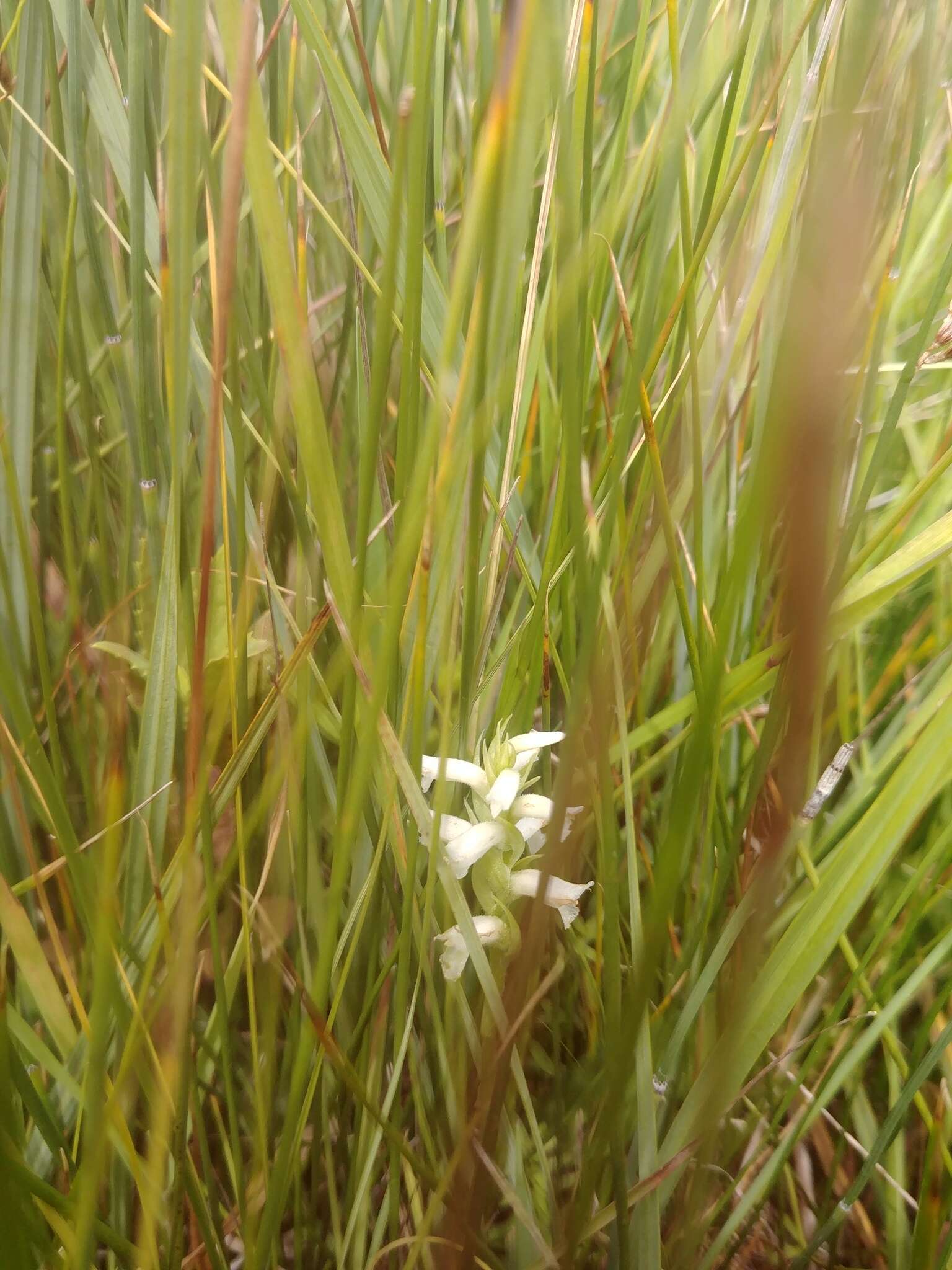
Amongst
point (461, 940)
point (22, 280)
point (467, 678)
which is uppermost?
point (22, 280)

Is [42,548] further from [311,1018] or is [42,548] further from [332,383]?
[311,1018]

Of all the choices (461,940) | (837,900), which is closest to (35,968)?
(461,940)

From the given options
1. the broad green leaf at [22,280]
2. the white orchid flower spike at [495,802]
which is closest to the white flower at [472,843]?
the white orchid flower spike at [495,802]

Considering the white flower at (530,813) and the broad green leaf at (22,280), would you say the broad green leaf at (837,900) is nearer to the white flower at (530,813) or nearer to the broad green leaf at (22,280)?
the white flower at (530,813)

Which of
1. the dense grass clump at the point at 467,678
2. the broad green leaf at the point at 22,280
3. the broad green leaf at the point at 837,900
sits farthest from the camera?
the broad green leaf at the point at 22,280

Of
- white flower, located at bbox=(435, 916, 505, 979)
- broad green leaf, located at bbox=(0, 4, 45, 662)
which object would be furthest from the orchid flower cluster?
broad green leaf, located at bbox=(0, 4, 45, 662)

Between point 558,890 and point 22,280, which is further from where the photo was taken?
point 22,280

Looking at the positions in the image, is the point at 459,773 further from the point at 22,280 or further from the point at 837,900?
the point at 22,280

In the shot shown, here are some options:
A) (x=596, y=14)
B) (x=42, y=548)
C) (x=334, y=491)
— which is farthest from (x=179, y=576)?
(x=596, y=14)
